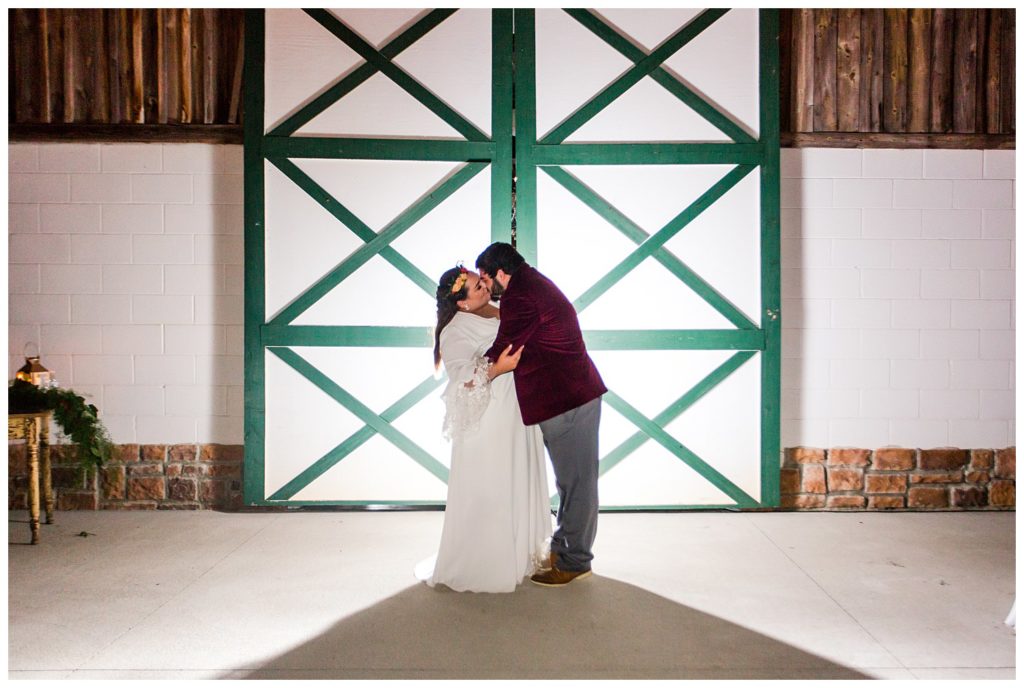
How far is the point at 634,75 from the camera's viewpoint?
4902mm

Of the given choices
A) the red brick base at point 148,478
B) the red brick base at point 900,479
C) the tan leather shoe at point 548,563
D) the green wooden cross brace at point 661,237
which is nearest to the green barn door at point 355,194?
the red brick base at point 148,478

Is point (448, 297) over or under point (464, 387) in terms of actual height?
over

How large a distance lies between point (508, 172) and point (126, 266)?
2.63 m

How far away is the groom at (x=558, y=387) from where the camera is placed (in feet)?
11.3

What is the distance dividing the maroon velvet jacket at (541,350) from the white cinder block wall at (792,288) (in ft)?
7.21

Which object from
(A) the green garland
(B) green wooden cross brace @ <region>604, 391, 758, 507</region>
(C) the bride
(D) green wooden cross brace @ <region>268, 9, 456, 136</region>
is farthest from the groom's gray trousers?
(A) the green garland

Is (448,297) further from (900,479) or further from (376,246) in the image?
(900,479)

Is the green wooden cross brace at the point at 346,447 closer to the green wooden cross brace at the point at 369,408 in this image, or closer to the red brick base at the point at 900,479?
the green wooden cross brace at the point at 369,408

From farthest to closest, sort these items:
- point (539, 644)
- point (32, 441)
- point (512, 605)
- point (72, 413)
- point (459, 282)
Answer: point (72, 413) < point (32, 441) < point (459, 282) < point (512, 605) < point (539, 644)

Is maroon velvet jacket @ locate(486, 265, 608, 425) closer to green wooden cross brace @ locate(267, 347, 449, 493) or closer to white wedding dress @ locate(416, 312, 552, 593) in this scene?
white wedding dress @ locate(416, 312, 552, 593)

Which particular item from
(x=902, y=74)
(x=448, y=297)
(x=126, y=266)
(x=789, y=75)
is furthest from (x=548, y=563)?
(x=902, y=74)

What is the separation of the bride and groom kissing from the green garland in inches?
92.8

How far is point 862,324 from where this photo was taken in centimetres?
502

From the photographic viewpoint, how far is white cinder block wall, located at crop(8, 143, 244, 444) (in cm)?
493
